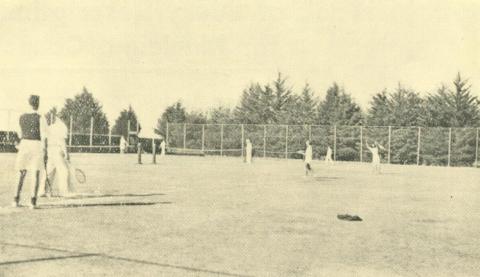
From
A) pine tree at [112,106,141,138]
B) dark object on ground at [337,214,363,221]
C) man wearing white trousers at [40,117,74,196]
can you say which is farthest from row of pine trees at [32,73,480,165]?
dark object on ground at [337,214,363,221]

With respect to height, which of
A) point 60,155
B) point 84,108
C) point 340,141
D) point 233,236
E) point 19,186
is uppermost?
point 84,108

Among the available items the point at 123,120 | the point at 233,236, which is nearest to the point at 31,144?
the point at 233,236

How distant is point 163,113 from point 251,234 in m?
54.4

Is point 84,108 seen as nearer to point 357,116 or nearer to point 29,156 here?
point 357,116

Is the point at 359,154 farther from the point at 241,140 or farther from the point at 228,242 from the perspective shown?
the point at 228,242

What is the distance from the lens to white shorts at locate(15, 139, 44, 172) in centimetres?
1045

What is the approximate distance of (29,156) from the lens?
1048 cm

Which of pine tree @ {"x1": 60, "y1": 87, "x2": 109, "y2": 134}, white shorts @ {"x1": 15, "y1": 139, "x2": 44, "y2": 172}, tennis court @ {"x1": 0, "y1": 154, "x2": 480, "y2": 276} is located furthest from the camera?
pine tree @ {"x1": 60, "y1": 87, "x2": 109, "y2": 134}

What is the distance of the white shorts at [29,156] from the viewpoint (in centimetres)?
1045

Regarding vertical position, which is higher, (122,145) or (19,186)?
Result: (122,145)

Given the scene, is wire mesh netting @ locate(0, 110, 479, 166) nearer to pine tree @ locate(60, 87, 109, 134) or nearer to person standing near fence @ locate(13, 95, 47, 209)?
pine tree @ locate(60, 87, 109, 134)

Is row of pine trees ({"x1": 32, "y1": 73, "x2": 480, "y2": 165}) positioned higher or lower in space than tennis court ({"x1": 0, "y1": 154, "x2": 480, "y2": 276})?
higher

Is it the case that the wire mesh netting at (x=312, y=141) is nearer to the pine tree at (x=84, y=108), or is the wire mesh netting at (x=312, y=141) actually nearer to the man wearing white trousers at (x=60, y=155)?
the pine tree at (x=84, y=108)

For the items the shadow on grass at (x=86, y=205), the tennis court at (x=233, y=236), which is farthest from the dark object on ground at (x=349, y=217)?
the shadow on grass at (x=86, y=205)
